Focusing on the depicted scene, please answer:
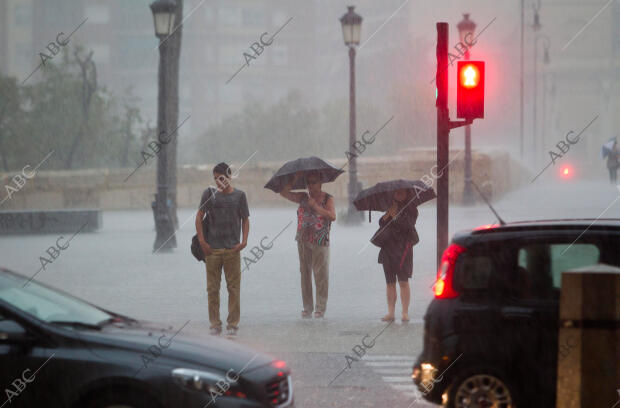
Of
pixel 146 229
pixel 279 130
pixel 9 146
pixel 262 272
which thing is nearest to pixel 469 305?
pixel 262 272

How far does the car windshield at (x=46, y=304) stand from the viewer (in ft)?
20.1

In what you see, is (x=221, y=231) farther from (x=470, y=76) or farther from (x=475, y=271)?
(x=475, y=271)

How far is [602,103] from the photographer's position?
9475cm

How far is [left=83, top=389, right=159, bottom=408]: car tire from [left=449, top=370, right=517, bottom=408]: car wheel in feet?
6.41

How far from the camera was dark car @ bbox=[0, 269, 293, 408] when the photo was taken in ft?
18.5

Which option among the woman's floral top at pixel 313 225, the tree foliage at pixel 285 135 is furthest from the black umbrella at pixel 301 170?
the tree foliage at pixel 285 135

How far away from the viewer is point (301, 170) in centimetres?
1219

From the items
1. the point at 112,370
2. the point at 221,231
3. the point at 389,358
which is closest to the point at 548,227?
the point at 112,370

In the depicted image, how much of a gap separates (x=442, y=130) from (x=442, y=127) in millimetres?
38

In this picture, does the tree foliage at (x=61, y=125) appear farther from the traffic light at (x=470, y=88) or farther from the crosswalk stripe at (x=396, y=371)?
the crosswalk stripe at (x=396, y=371)

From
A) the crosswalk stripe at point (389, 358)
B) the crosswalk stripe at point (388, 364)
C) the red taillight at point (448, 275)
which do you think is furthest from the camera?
the crosswalk stripe at point (389, 358)

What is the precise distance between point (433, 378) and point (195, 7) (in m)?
126

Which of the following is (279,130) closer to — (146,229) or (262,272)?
(146,229)

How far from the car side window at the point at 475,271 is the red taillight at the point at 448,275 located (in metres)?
0.07
